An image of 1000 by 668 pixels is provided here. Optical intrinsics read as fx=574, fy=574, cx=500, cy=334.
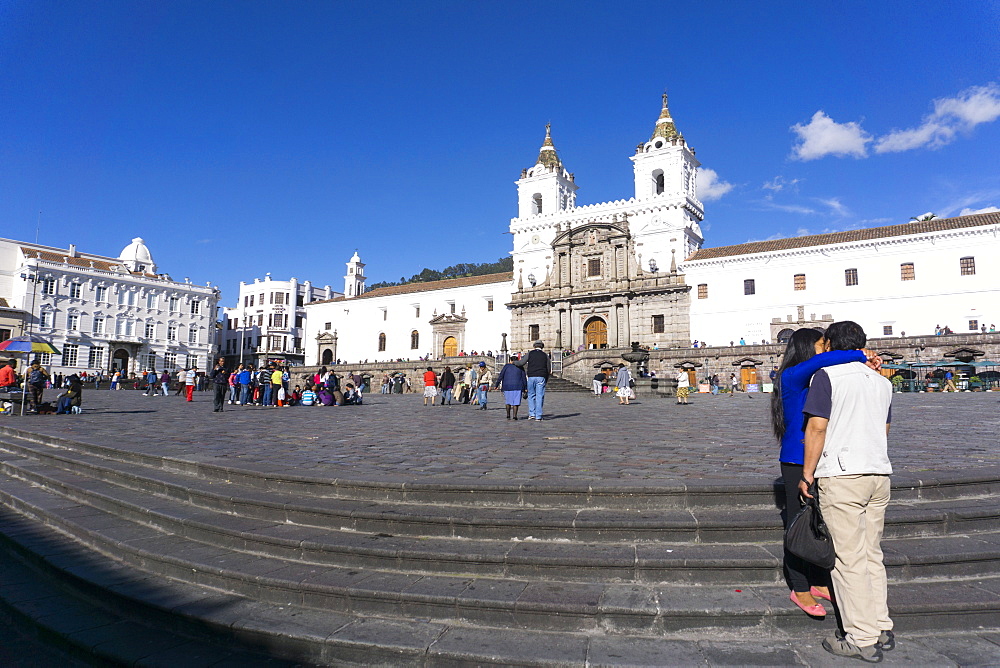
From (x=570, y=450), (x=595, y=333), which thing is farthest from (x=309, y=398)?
(x=595, y=333)

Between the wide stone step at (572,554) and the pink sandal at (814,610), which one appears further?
the wide stone step at (572,554)

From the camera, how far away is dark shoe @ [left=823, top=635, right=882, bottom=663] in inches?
121

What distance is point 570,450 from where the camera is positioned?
764cm

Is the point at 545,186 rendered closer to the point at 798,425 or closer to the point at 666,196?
the point at 666,196

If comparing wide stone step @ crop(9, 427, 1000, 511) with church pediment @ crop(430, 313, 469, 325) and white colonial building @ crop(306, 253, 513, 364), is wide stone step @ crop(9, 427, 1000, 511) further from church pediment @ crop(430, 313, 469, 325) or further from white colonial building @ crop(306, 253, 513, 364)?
church pediment @ crop(430, 313, 469, 325)

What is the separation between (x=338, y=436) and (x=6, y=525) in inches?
177

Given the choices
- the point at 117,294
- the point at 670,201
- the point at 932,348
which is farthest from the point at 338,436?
the point at 117,294

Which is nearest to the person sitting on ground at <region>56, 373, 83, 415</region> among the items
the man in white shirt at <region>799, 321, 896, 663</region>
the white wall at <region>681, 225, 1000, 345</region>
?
the man in white shirt at <region>799, 321, 896, 663</region>

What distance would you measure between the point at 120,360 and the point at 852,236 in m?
58.8

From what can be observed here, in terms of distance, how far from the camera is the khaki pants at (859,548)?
314cm

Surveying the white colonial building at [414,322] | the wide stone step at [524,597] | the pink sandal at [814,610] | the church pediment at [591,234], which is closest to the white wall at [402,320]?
the white colonial building at [414,322]

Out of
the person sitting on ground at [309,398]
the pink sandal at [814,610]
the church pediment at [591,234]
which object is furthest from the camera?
the church pediment at [591,234]

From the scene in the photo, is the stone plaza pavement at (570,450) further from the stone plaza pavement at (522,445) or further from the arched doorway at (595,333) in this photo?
the arched doorway at (595,333)

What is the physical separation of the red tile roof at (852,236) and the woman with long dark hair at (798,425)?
120ft
